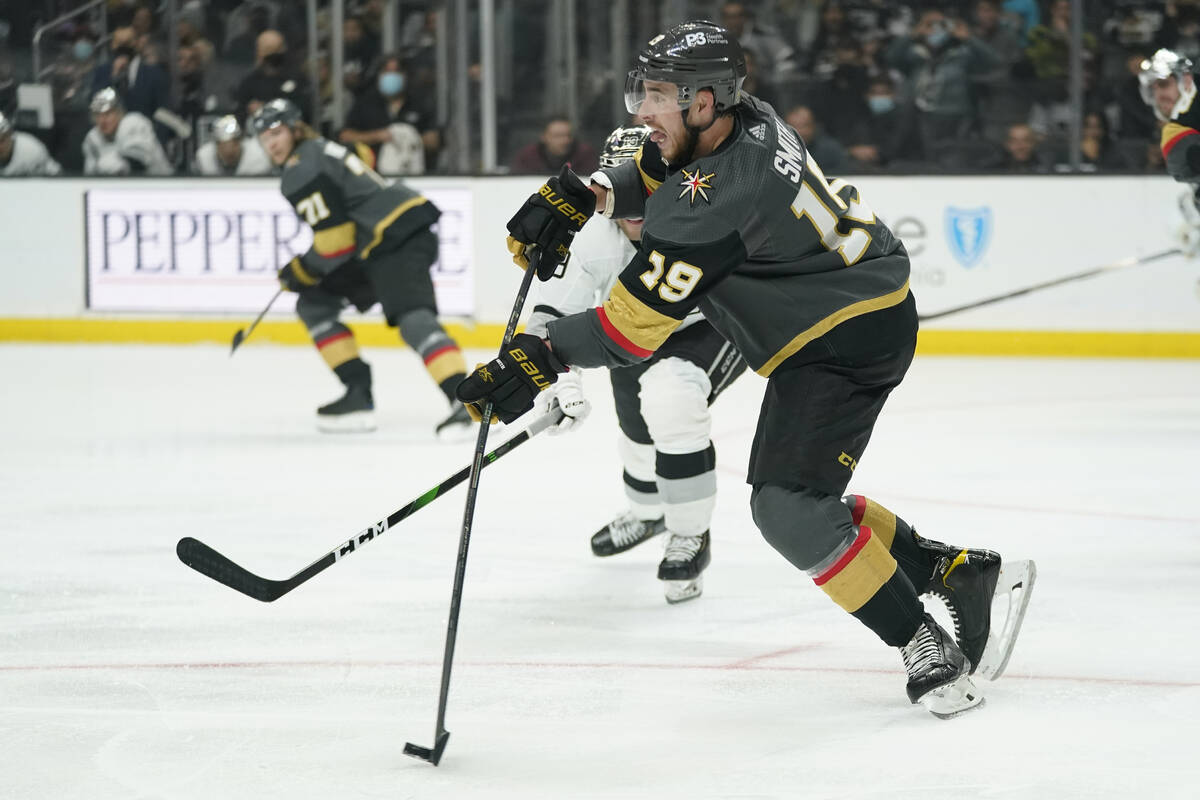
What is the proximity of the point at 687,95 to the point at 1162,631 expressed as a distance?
4.68ft

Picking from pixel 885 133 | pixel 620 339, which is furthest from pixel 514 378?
pixel 885 133

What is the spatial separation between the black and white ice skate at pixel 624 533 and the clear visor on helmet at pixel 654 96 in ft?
4.94

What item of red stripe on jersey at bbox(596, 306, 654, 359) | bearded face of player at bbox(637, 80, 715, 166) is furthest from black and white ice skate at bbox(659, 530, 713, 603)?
bearded face of player at bbox(637, 80, 715, 166)

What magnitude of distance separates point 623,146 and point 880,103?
5.27 m

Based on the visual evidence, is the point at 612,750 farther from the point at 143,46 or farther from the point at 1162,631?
the point at 143,46

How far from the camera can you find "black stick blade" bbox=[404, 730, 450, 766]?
2412mm

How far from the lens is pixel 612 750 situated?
251 centimetres

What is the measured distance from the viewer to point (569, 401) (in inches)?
125

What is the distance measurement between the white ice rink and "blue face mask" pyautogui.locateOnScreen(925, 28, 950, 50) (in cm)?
305

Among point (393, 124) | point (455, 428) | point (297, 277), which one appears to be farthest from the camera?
point (393, 124)

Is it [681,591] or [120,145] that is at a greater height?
[681,591]

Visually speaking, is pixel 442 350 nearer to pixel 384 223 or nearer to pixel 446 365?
pixel 446 365

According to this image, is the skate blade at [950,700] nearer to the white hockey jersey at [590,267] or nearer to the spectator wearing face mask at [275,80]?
the white hockey jersey at [590,267]

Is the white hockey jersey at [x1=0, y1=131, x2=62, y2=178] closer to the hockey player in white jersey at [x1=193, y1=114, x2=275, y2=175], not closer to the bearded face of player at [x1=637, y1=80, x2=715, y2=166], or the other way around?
the hockey player in white jersey at [x1=193, y1=114, x2=275, y2=175]
